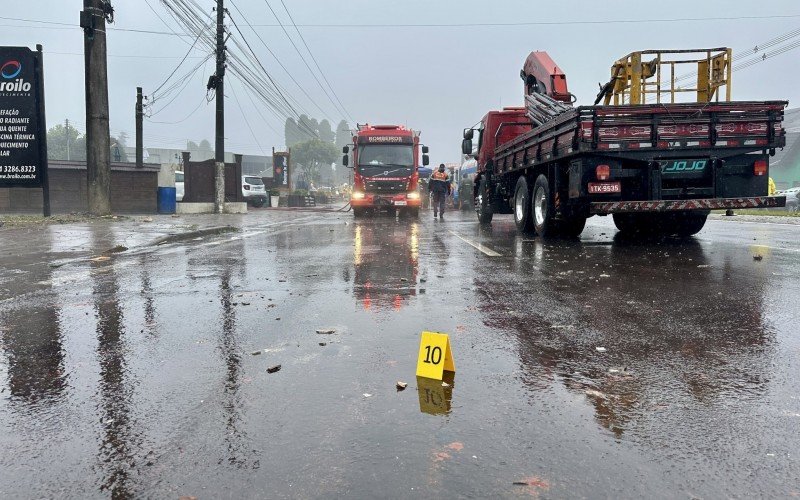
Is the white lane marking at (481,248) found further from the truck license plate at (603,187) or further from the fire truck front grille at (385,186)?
the fire truck front grille at (385,186)

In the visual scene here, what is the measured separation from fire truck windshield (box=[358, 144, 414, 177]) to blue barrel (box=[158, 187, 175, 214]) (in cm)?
1018

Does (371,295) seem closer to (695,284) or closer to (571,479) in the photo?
(695,284)

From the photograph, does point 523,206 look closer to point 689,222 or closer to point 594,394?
point 689,222

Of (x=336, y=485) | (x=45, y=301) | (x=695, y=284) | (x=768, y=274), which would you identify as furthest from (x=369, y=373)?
(x=768, y=274)

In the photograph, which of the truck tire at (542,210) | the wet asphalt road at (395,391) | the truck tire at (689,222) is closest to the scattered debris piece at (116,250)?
the wet asphalt road at (395,391)

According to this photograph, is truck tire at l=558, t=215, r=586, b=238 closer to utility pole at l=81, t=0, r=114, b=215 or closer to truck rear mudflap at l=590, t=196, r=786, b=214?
truck rear mudflap at l=590, t=196, r=786, b=214

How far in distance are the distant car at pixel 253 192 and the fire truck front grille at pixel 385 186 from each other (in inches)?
631

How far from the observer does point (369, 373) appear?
11.8 ft

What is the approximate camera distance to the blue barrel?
28.1m

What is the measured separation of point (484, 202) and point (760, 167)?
8693 mm

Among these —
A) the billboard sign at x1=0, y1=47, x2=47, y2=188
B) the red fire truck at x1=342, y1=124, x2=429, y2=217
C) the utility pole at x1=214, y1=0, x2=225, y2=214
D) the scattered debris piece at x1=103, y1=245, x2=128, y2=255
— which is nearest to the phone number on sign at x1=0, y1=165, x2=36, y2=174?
the billboard sign at x1=0, y1=47, x2=47, y2=188

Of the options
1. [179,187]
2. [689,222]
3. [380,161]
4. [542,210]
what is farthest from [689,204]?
[179,187]

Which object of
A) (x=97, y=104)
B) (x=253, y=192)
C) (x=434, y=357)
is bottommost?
Answer: (x=434, y=357)

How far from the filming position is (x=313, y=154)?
12419 cm
